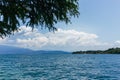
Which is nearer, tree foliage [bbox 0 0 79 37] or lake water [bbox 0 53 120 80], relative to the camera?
tree foliage [bbox 0 0 79 37]

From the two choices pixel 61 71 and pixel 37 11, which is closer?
pixel 37 11

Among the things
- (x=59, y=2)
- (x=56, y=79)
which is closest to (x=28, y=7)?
(x=59, y=2)

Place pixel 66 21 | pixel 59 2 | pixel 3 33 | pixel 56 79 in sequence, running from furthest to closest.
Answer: pixel 56 79 → pixel 3 33 → pixel 66 21 → pixel 59 2

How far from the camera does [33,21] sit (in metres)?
9.53

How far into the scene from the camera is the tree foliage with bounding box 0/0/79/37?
8.84 m

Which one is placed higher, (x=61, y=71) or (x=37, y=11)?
(x=37, y=11)

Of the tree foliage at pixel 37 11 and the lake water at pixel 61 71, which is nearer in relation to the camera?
the tree foliage at pixel 37 11

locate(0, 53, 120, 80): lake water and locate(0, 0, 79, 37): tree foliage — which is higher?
locate(0, 0, 79, 37): tree foliage

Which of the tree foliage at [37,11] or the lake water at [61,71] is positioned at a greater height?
the tree foliage at [37,11]

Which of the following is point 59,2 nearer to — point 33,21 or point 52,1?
point 52,1

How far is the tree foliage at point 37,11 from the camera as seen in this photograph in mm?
8836

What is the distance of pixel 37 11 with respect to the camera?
920 cm

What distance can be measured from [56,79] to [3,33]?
26022mm

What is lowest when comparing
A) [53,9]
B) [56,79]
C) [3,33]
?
[56,79]
